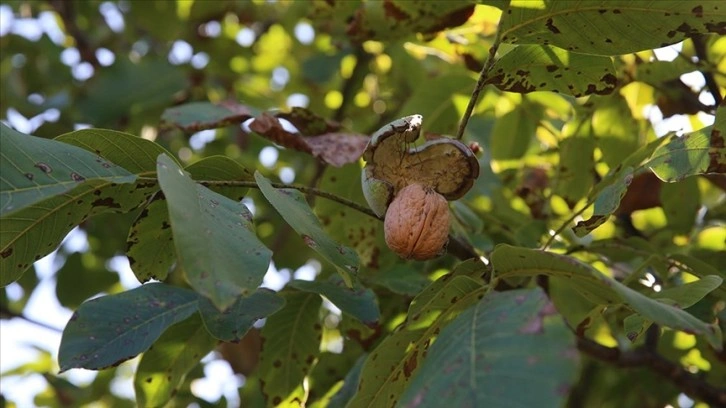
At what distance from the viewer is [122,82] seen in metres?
2.43

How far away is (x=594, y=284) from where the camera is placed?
0.91m

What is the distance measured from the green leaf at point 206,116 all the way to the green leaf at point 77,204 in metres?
0.40

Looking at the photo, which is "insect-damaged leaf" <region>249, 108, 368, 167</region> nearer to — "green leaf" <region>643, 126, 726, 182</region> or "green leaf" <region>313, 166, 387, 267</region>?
"green leaf" <region>313, 166, 387, 267</region>

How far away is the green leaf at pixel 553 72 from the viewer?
45.8 inches

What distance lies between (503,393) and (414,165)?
18.1 inches

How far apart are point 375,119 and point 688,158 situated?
1.54 meters

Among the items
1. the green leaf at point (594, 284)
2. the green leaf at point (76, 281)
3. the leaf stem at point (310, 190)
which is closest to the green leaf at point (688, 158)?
the green leaf at point (594, 284)

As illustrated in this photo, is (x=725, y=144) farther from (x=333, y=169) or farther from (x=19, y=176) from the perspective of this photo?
(x=19, y=176)

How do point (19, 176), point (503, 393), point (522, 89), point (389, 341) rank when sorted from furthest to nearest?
1. point (522, 89)
2. point (389, 341)
3. point (19, 176)
4. point (503, 393)

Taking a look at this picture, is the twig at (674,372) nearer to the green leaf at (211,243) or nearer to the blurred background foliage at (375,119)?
the blurred background foliage at (375,119)

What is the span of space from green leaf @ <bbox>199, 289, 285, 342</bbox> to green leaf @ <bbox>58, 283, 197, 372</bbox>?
0.06 metres

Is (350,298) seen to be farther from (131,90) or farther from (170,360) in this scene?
(131,90)

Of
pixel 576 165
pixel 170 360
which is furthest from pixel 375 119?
pixel 170 360

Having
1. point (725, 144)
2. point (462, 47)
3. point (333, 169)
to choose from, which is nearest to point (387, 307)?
point (333, 169)
